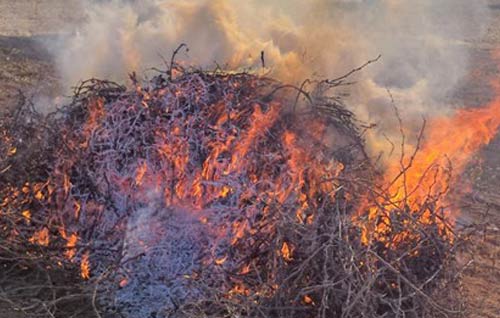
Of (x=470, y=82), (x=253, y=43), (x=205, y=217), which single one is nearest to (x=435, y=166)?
(x=205, y=217)

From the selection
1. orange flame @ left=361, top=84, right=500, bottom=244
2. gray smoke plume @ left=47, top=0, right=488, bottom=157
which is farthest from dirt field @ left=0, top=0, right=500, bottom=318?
gray smoke plume @ left=47, top=0, right=488, bottom=157

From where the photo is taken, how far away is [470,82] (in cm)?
1163

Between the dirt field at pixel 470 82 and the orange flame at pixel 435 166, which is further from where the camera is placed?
the dirt field at pixel 470 82

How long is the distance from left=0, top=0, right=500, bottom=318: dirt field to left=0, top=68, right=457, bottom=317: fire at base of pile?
547mm

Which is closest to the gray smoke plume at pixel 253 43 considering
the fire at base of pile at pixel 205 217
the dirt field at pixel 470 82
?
the dirt field at pixel 470 82

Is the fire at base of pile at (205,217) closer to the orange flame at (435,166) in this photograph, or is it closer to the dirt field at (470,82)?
the orange flame at (435,166)

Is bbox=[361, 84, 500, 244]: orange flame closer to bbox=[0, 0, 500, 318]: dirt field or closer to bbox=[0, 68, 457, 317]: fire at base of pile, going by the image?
bbox=[0, 68, 457, 317]: fire at base of pile

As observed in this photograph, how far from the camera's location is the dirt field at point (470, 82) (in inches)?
207

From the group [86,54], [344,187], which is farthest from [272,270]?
[86,54]

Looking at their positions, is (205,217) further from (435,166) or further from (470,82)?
(470,82)

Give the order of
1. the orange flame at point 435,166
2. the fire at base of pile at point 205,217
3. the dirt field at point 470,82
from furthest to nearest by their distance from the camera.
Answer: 1. the dirt field at point 470,82
2. the orange flame at point 435,166
3. the fire at base of pile at point 205,217

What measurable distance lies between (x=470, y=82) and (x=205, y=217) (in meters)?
8.60

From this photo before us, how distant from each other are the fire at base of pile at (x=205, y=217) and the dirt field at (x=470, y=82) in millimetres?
547

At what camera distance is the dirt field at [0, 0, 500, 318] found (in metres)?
5.26
